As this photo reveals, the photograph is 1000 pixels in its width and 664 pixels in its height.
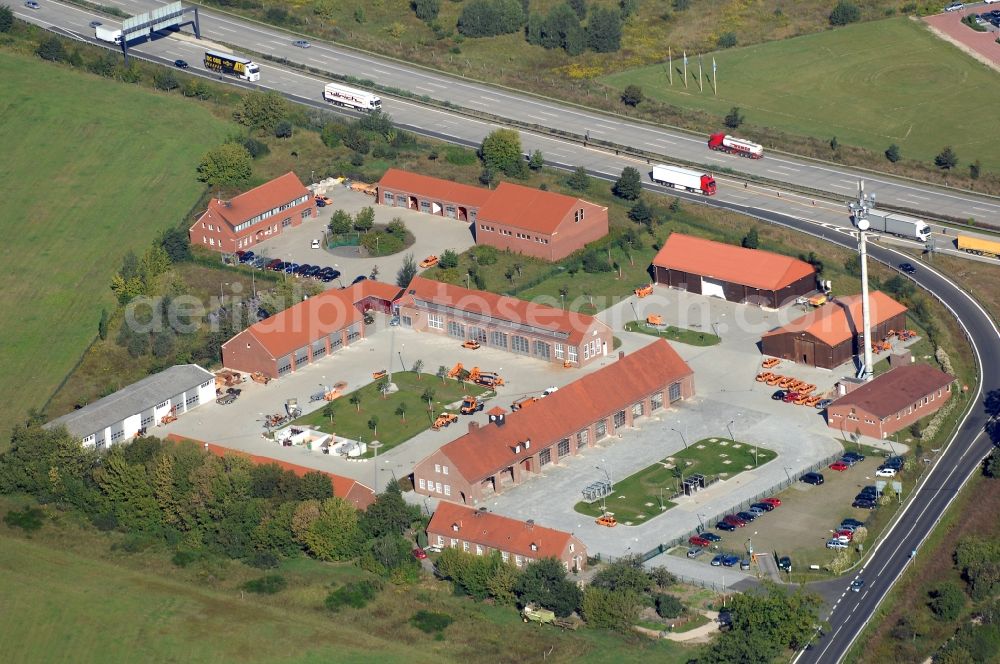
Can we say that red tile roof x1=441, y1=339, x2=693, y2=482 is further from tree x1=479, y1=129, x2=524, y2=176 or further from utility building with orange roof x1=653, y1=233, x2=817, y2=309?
tree x1=479, y1=129, x2=524, y2=176

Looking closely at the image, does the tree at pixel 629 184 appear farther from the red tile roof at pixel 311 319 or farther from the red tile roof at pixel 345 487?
the red tile roof at pixel 345 487

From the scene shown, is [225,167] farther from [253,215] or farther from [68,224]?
[68,224]

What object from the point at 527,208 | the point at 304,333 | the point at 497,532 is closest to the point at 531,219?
the point at 527,208

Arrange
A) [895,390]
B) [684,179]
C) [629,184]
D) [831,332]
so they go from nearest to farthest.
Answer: [895,390]
[831,332]
[629,184]
[684,179]

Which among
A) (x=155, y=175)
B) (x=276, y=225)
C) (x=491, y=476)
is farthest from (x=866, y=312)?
(x=155, y=175)

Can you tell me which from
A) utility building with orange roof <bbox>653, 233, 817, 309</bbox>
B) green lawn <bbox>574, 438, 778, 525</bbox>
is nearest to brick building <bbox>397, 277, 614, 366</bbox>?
utility building with orange roof <bbox>653, 233, 817, 309</bbox>

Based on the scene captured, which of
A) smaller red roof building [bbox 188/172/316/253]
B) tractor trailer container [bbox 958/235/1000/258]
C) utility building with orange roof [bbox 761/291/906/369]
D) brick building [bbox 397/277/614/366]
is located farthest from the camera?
smaller red roof building [bbox 188/172/316/253]
